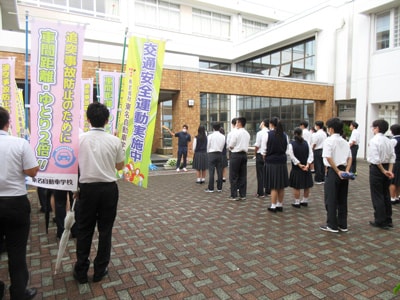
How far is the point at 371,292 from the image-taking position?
2812 millimetres

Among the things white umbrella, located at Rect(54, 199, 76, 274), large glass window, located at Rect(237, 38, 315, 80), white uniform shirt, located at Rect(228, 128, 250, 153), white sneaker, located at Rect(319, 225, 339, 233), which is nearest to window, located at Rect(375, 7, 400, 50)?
large glass window, located at Rect(237, 38, 315, 80)

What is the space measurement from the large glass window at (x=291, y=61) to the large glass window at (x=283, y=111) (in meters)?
1.77

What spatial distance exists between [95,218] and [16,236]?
70 cm

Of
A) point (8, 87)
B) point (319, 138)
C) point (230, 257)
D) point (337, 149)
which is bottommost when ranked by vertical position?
point (230, 257)

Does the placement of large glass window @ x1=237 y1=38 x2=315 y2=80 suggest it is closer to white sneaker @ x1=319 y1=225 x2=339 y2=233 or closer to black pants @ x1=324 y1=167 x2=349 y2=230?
black pants @ x1=324 y1=167 x2=349 y2=230

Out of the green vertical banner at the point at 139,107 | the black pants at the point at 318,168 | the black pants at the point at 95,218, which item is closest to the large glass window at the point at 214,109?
the black pants at the point at 318,168

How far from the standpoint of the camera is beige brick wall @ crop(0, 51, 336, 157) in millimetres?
10484

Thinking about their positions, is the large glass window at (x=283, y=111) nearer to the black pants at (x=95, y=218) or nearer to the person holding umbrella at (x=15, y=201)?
the black pants at (x=95, y=218)

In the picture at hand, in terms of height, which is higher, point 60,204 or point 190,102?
point 190,102

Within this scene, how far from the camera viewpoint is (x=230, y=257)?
3.58m

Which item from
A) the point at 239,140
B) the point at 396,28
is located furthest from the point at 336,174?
the point at 396,28

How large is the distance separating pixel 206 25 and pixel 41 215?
1763 cm

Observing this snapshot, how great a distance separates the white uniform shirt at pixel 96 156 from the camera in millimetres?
2912

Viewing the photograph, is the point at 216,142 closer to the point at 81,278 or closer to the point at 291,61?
the point at 81,278
